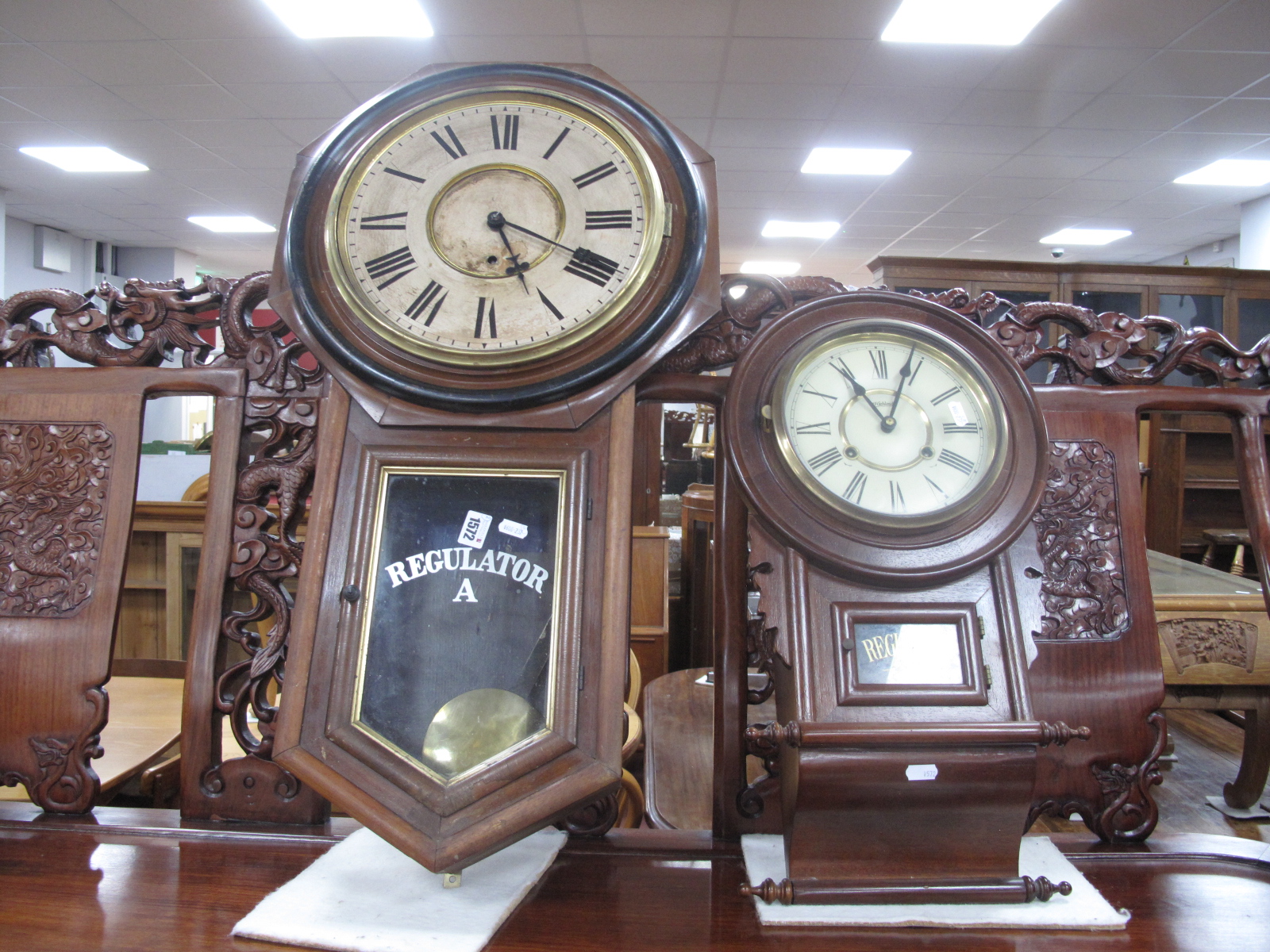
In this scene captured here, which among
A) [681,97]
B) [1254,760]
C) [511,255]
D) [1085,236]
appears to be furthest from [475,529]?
[1085,236]

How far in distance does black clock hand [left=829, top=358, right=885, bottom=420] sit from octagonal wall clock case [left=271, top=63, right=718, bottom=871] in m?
0.17

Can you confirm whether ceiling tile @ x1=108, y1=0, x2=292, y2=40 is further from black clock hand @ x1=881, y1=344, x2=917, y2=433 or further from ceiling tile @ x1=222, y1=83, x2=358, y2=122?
black clock hand @ x1=881, y1=344, x2=917, y2=433

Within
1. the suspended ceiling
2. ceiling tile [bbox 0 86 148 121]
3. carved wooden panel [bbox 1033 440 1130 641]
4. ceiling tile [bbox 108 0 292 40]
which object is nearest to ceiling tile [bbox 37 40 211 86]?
the suspended ceiling

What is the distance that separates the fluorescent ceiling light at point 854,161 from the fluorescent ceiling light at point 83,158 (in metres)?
4.96

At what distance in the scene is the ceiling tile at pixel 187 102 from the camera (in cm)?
475

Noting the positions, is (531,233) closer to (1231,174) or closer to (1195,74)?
(1195,74)

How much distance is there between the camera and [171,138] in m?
5.60

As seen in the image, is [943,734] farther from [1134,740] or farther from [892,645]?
[1134,740]

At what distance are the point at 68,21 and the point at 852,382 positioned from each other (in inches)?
180

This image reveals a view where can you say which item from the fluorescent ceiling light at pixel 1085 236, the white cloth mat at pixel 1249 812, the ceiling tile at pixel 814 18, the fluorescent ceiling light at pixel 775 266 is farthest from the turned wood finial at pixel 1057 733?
the fluorescent ceiling light at pixel 775 266

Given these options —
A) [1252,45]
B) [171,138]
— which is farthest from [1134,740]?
[171,138]

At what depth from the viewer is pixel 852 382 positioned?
987 mm

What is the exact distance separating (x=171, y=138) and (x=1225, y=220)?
8425 mm

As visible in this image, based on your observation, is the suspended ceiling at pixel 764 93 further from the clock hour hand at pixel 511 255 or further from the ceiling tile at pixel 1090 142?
the clock hour hand at pixel 511 255
